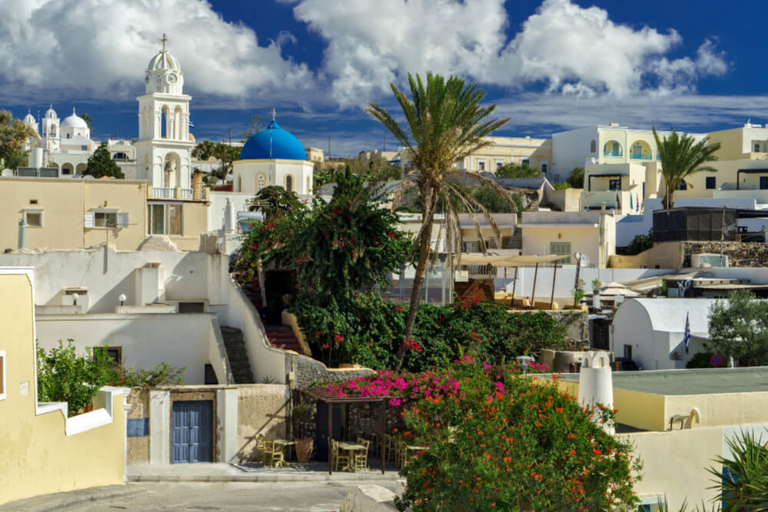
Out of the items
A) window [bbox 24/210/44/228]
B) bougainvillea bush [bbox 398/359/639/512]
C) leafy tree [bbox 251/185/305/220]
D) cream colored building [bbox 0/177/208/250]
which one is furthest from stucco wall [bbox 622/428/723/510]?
window [bbox 24/210/44/228]

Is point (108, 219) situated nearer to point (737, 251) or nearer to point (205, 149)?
point (737, 251)

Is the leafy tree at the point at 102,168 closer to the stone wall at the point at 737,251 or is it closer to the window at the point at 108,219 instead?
the window at the point at 108,219

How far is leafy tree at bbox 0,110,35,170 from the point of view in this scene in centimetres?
6519

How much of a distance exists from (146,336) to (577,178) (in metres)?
59.4

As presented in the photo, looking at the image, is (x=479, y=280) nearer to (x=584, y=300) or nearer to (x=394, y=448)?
(x=584, y=300)

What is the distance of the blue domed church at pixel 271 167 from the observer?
173 ft

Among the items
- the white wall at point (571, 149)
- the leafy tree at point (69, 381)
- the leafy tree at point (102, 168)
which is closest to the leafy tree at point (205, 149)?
the leafy tree at point (102, 168)

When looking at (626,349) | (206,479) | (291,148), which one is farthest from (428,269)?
(291,148)

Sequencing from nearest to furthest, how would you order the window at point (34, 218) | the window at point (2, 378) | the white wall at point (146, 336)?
1. the window at point (2, 378)
2. the white wall at point (146, 336)
3. the window at point (34, 218)

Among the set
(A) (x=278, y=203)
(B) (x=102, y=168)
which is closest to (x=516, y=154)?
(B) (x=102, y=168)

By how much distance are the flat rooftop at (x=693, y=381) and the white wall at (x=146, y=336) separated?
10.6m

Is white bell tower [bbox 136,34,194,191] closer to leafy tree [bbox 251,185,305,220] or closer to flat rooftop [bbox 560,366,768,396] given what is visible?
leafy tree [bbox 251,185,305,220]

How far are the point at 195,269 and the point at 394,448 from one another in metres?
11.3

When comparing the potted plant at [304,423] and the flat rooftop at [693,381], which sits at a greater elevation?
the flat rooftop at [693,381]
